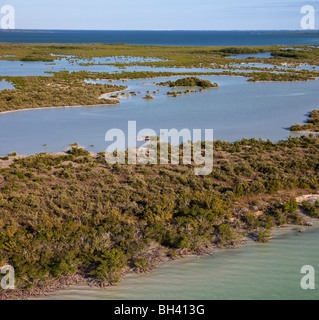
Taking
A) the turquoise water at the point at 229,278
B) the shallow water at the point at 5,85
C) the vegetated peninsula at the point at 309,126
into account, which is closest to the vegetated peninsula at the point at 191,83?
Result: the vegetated peninsula at the point at 309,126

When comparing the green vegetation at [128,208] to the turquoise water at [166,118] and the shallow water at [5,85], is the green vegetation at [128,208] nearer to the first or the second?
the turquoise water at [166,118]

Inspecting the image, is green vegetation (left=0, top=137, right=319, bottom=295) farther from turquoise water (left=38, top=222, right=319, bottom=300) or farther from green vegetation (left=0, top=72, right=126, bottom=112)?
green vegetation (left=0, top=72, right=126, bottom=112)

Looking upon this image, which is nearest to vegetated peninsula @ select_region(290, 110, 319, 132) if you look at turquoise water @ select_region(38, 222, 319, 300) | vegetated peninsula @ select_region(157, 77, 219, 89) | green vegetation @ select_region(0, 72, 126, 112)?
turquoise water @ select_region(38, 222, 319, 300)

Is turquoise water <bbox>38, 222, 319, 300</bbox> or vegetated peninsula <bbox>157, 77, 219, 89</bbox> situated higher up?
vegetated peninsula <bbox>157, 77, 219, 89</bbox>

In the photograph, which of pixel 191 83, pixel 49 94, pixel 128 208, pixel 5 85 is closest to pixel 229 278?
pixel 128 208

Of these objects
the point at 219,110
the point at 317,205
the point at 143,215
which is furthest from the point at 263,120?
the point at 143,215
